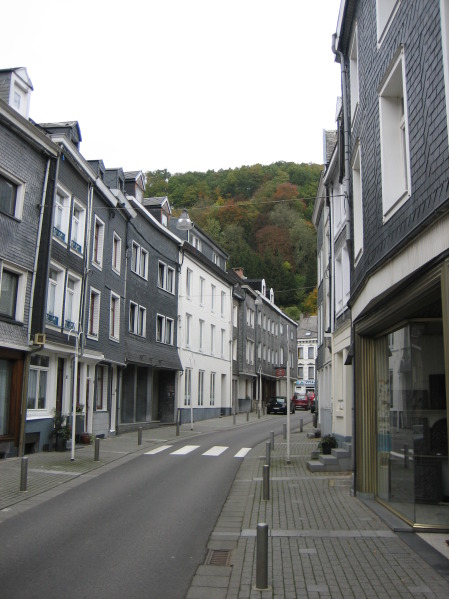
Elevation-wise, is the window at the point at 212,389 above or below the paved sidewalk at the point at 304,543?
above

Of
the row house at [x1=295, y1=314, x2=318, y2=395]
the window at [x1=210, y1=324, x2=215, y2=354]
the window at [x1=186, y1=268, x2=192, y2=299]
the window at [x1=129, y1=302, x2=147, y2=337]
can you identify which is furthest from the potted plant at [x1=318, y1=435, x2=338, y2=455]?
the row house at [x1=295, y1=314, x2=318, y2=395]

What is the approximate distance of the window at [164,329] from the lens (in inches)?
1200

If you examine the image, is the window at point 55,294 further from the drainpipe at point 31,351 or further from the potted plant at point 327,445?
the potted plant at point 327,445

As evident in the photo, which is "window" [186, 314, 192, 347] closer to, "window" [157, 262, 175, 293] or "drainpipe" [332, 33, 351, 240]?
"window" [157, 262, 175, 293]

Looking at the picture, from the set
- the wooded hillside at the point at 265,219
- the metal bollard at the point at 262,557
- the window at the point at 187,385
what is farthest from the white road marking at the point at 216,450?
the wooded hillside at the point at 265,219

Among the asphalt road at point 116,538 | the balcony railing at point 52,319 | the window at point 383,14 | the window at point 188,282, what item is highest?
the window at point 188,282

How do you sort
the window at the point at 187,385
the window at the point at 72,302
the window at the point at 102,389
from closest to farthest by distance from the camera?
the window at the point at 72,302
the window at the point at 102,389
the window at the point at 187,385

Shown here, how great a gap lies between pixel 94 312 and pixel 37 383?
4957 millimetres

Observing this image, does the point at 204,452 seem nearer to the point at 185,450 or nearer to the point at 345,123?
the point at 185,450

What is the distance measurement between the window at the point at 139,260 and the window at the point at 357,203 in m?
15.6

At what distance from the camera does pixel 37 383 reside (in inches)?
706

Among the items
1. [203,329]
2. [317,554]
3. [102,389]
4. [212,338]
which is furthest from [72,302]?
[212,338]

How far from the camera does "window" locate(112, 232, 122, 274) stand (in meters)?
24.6

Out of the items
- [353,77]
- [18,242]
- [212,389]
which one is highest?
[353,77]
